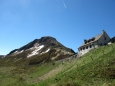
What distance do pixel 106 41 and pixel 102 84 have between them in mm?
45179

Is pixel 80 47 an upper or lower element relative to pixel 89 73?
upper

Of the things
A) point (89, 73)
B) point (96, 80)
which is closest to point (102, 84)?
point (96, 80)

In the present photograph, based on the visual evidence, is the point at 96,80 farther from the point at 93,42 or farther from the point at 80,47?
the point at 80,47

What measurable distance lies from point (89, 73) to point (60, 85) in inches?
274

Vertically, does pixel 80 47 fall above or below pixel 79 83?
above

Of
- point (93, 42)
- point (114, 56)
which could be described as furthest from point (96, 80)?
point (93, 42)

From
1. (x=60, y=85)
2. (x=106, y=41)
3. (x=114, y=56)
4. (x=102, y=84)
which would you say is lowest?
(x=102, y=84)

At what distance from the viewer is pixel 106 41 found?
66938 millimetres

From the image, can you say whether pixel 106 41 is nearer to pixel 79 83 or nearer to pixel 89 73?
pixel 89 73

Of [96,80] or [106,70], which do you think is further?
[106,70]

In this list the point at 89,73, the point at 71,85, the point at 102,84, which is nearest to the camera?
the point at 102,84

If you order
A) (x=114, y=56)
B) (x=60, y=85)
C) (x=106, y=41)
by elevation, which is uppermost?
(x=106, y=41)

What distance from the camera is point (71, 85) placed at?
26484 millimetres

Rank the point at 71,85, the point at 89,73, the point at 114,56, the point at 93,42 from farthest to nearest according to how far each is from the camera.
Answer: the point at 93,42
the point at 114,56
the point at 89,73
the point at 71,85
